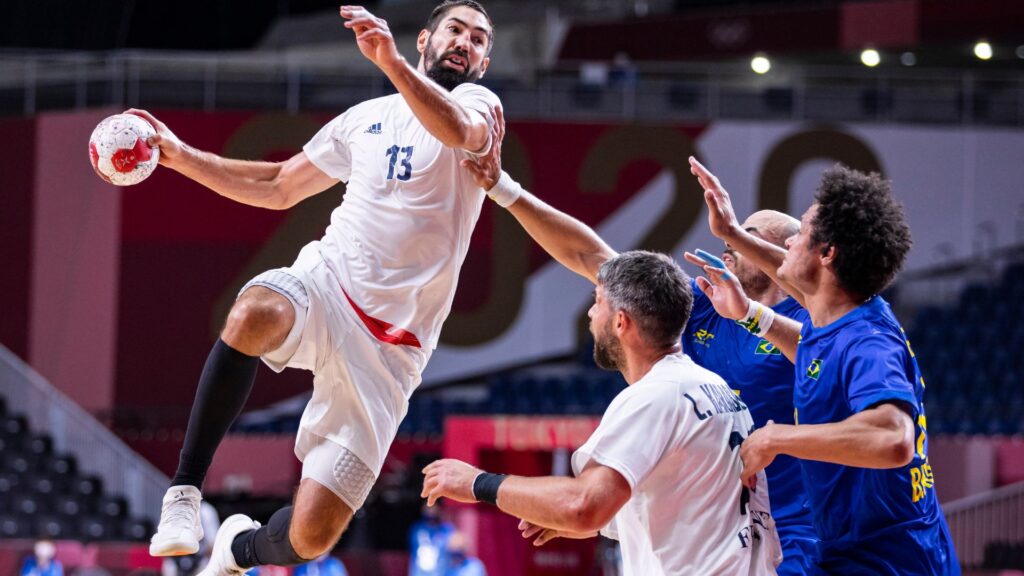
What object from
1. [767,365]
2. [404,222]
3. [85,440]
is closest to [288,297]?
[404,222]

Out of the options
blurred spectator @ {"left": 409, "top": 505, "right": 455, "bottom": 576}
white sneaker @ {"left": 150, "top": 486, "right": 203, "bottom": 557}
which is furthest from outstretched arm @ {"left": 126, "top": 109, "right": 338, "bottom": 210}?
blurred spectator @ {"left": 409, "top": 505, "right": 455, "bottom": 576}

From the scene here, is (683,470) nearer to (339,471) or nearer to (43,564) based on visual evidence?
(339,471)

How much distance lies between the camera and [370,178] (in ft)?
19.8

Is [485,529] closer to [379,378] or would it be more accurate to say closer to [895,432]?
[379,378]

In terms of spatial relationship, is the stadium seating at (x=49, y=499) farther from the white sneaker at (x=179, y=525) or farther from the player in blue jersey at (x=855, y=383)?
the player in blue jersey at (x=855, y=383)

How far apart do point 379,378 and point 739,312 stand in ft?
5.65

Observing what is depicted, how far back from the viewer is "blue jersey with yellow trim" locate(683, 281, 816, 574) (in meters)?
5.83

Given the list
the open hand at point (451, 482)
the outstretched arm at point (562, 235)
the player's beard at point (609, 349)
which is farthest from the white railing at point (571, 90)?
the open hand at point (451, 482)

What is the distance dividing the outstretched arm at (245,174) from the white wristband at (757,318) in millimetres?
2226

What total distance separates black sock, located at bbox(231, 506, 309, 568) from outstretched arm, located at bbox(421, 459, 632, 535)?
1313 millimetres

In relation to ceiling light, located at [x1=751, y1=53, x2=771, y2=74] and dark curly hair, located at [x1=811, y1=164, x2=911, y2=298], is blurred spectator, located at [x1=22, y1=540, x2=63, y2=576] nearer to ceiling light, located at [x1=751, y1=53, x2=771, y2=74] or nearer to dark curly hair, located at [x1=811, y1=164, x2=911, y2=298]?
dark curly hair, located at [x1=811, y1=164, x2=911, y2=298]

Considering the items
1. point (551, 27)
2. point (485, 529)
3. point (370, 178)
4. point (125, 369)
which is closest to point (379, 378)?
point (370, 178)

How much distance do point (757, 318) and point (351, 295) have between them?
1.90 metres

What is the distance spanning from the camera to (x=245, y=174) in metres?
6.25
